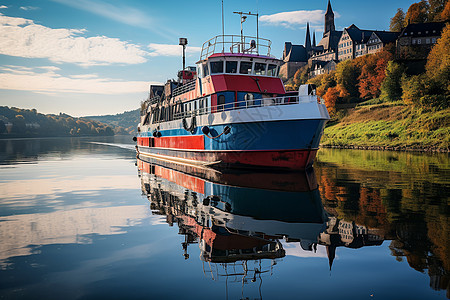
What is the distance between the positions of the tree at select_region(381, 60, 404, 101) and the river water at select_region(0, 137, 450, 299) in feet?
196

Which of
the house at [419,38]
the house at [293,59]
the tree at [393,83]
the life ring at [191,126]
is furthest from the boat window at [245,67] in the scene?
the house at [293,59]

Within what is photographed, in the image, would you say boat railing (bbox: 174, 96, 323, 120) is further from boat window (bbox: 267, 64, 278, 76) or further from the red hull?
the red hull

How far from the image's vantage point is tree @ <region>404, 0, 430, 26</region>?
309ft

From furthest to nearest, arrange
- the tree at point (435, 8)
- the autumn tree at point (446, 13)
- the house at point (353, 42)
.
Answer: the house at point (353, 42)
the tree at point (435, 8)
the autumn tree at point (446, 13)

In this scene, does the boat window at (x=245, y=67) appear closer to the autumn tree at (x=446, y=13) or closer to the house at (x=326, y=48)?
the autumn tree at (x=446, y=13)

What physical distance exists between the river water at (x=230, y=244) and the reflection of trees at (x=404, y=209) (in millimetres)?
37

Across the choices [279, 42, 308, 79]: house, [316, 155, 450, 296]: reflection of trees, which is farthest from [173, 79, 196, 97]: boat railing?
[279, 42, 308, 79]: house

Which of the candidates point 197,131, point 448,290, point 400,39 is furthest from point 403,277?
point 400,39

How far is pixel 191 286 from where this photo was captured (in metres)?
5.45

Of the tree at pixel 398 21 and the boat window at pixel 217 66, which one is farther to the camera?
the tree at pixel 398 21

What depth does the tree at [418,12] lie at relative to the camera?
3711 inches

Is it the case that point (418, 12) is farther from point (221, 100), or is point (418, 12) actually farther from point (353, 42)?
point (221, 100)

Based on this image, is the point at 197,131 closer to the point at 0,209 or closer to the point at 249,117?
the point at 249,117

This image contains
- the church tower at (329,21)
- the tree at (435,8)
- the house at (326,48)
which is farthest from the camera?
the church tower at (329,21)
